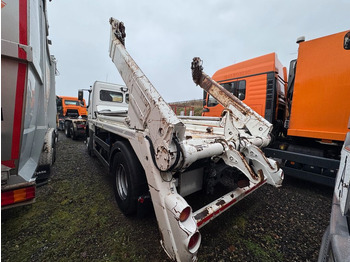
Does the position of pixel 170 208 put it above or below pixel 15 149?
below

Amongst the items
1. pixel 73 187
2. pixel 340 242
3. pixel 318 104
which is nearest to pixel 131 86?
pixel 340 242

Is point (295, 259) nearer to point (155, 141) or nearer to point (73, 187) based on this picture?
point (155, 141)

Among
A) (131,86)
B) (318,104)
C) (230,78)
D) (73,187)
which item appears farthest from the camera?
(230,78)

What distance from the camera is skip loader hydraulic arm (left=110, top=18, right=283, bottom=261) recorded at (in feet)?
4.41

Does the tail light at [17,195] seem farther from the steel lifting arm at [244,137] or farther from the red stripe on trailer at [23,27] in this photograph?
the steel lifting arm at [244,137]

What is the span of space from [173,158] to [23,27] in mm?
1949

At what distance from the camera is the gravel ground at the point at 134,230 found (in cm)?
166

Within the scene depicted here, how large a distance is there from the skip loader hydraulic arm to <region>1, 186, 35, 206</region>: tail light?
1.11 m

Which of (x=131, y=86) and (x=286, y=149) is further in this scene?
(x=286, y=149)

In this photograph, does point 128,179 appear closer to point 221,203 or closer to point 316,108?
point 221,203

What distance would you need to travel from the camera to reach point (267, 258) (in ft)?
5.44

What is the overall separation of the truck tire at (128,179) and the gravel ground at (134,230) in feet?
0.84

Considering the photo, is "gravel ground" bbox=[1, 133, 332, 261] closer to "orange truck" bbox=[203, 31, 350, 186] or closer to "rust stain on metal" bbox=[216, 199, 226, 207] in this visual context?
"rust stain on metal" bbox=[216, 199, 226, 207]

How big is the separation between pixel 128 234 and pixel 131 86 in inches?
73.7
